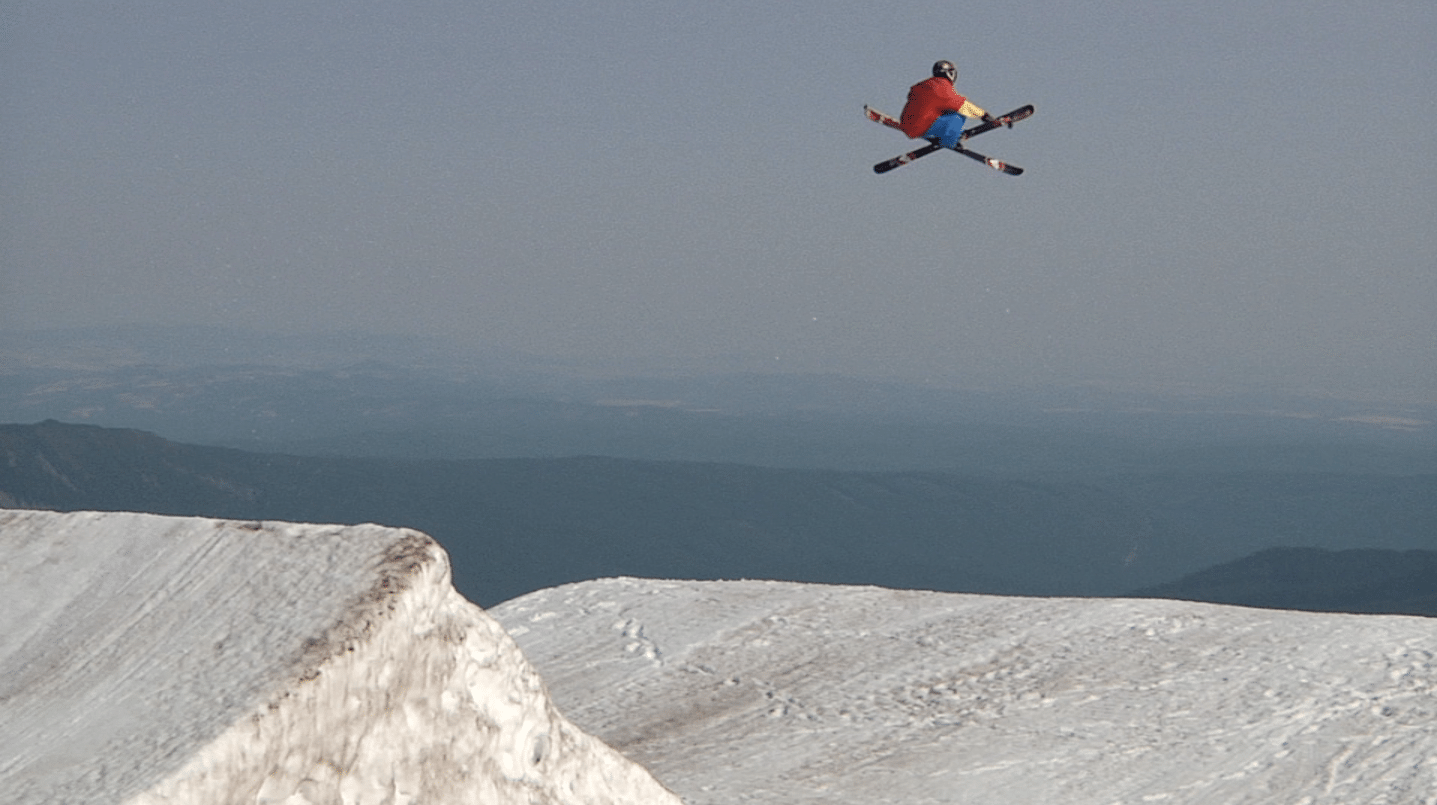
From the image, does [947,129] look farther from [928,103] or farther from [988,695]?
[988,695]

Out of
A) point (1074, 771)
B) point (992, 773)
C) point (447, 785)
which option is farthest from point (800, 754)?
point (447, 785)

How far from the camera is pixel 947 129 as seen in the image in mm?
13414

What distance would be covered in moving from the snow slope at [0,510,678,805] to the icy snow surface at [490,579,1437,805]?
15.6 feet

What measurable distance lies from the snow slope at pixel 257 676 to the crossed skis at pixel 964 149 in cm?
817

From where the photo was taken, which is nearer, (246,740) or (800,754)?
(246,740)

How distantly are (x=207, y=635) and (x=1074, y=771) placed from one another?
384 inches

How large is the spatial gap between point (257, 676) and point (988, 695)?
11070 mm

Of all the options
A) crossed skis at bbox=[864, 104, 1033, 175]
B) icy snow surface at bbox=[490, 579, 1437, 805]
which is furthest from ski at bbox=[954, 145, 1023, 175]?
icy snow surface at bbox=[490, 579, 1437, 805]

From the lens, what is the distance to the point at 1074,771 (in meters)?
13.4

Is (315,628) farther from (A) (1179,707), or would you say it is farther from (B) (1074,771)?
(A) (1179,707)

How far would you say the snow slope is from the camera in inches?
235

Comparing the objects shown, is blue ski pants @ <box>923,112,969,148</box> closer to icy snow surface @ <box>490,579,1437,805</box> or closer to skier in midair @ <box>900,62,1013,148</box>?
skier in midair @ <box>900,62,1013,148</box>

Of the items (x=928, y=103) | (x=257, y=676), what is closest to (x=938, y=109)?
(x=928, y=103)

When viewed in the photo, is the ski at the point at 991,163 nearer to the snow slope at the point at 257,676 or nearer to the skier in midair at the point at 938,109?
the skier in midair at the point at 938,109
